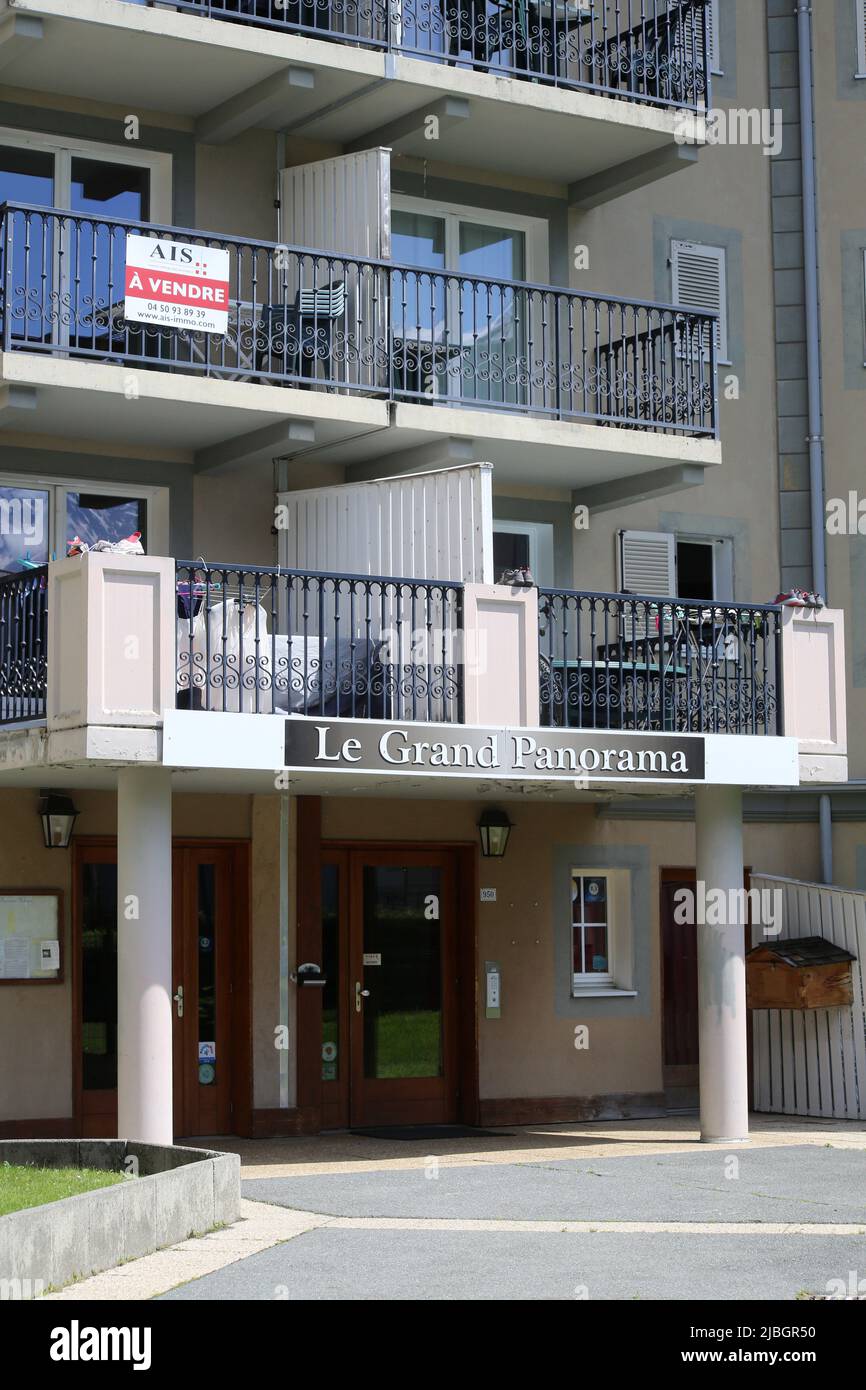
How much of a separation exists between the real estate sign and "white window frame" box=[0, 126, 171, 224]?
1.38 metres

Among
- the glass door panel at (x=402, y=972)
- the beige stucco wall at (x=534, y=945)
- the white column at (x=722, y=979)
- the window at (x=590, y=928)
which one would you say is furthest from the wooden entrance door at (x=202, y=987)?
the white column at (x=722, y=979)

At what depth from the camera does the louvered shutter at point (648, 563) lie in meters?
21.8

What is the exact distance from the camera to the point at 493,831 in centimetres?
2045

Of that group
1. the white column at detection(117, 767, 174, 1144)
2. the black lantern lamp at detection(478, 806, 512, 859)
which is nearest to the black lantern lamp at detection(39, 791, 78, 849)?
the white column at detection(117, 767, 174, 1144)

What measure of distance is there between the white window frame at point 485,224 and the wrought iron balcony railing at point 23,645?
19.9ft

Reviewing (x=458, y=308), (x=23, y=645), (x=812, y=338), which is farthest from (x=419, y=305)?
(x=812, y=338)

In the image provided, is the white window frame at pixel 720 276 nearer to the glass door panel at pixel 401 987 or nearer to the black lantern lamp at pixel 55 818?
the glass door panel at pixel 401 987

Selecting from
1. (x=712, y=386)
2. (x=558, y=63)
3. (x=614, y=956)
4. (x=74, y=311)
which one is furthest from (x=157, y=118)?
(x=614, y=956)

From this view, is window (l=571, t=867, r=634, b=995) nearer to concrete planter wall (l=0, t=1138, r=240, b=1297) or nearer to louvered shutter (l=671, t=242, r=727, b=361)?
louvered shutter (l=671, t=242, r=727, b=361)

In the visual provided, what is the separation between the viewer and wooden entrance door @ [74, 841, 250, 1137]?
18453mm

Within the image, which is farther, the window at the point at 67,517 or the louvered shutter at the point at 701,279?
the louvered shutter at the point at 701,279

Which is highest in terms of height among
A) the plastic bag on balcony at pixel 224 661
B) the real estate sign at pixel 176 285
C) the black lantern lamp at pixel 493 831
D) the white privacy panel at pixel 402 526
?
the real estate sign at pixel 176 285

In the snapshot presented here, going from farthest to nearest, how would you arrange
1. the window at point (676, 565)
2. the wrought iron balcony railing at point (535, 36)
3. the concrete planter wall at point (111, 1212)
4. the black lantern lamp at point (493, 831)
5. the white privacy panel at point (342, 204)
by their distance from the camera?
1. the window at point (676, 565)
2. the black lantern lamp at point (493, 831)
3. the wrought iron balcony railing at point (535, 36)
4. the white privacy panel at point (342, 204)
5. the concrete planter wall at point (111, 1212)

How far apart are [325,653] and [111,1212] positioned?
6.45 metres
